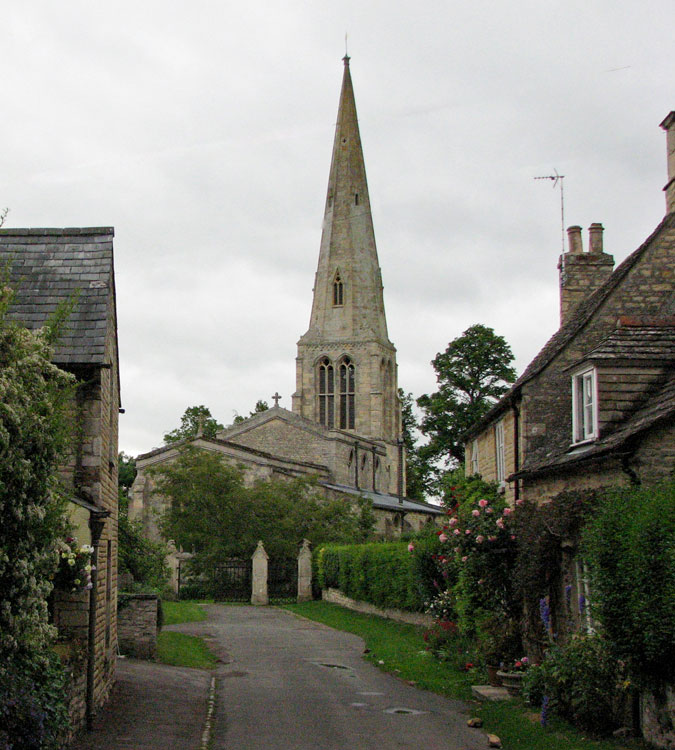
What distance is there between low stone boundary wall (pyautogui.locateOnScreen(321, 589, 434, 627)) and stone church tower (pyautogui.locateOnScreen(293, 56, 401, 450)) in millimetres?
36256

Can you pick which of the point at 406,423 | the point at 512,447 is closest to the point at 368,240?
the point at 406,423

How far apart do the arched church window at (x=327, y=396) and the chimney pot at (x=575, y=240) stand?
54924 millimetres

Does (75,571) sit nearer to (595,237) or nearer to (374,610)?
(595,237)

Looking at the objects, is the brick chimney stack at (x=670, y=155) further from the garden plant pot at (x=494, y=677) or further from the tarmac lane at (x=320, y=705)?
the tarmac lane at (x=320, y=705)

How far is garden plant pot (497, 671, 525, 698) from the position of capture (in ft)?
51.8

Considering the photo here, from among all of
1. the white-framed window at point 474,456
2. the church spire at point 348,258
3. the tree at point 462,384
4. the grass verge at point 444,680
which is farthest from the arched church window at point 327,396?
the white-framed window at point 474,456

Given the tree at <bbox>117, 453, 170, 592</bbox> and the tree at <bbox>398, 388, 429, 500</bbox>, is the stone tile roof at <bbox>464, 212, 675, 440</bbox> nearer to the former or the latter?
the tree at <bbox>117, 453, 170, 592</bbox>

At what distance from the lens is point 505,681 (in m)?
16.3

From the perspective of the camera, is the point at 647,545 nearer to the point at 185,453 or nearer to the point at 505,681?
the point at 505,681

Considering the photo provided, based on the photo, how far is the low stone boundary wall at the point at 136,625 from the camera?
66.8ft

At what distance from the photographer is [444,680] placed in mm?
18328

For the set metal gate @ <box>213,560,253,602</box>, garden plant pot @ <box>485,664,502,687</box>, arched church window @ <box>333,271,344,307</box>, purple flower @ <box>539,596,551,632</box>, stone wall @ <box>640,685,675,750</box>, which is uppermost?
arched church window @ <box>333,271,344,307</box>

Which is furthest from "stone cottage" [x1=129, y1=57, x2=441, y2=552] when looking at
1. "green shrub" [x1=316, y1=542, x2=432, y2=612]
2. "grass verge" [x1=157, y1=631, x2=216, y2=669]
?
"grass verge" [x1=157, y1=631, x2=216, y2=669]

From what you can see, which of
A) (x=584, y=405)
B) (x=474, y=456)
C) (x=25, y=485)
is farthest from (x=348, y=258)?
(x=25, y=485)
